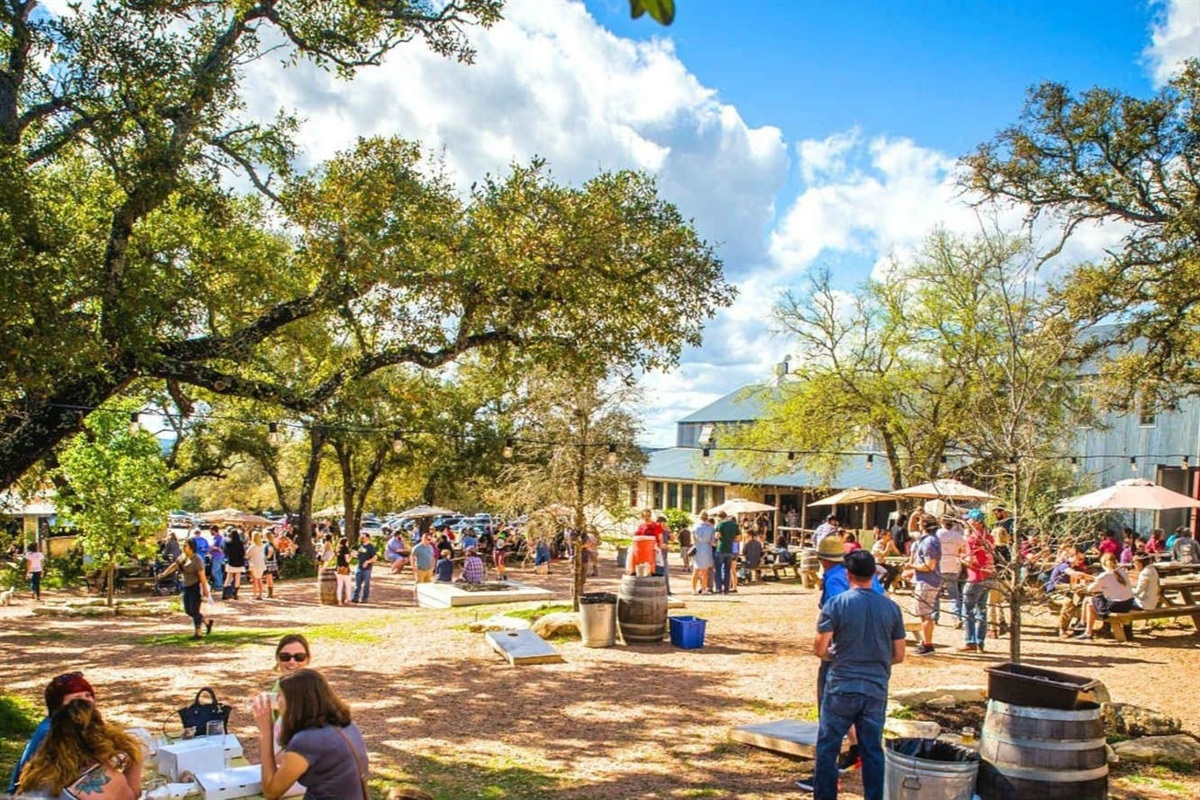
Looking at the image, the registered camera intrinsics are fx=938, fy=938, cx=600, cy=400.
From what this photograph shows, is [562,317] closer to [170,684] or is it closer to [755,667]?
[755,667]

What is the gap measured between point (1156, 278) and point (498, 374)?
908cm

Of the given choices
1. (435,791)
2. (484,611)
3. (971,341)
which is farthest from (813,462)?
(435,791)

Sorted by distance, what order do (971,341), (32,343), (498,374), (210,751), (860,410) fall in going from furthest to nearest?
(860,410), (971,341), (498,374), (32,343), (210,751)

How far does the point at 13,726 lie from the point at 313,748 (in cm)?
629

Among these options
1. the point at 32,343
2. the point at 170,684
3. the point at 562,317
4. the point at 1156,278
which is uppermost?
the point at 1156,278

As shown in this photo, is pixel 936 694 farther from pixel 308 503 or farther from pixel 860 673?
pixel 308 503

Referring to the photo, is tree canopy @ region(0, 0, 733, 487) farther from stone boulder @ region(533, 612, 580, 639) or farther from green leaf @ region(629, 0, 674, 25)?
green leaf @ region(629, 0, 674, 25)

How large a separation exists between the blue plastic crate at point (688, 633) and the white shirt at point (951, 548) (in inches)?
126

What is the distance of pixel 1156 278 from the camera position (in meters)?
12.9

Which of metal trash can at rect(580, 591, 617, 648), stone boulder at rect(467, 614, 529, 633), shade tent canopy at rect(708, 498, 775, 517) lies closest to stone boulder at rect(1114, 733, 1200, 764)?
metal trash can at rect(580, 591, 617, 648)

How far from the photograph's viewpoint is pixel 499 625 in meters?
13.9

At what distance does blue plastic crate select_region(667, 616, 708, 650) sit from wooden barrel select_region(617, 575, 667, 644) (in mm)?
260

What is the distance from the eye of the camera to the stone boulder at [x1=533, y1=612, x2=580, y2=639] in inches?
523

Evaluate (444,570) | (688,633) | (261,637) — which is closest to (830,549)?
(688,633)
